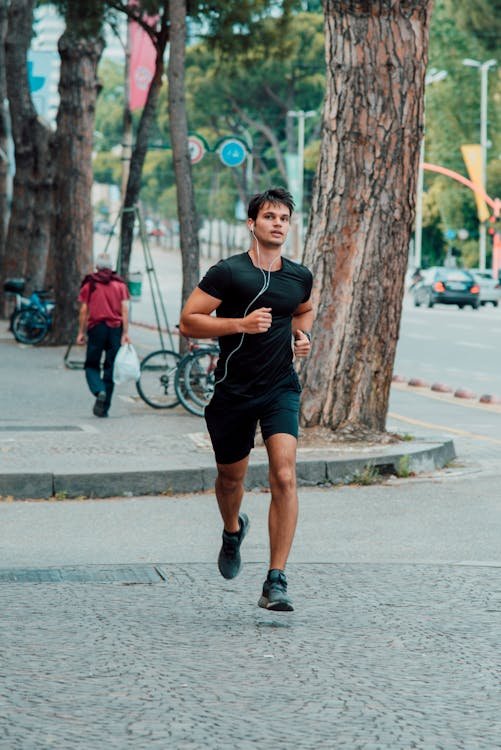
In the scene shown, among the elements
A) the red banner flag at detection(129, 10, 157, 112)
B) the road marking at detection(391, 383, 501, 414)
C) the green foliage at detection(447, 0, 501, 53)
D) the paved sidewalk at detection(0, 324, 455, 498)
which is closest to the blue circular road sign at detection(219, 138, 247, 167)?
the red banner flag at detection(129, 10, 157, 112)

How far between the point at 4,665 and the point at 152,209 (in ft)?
425

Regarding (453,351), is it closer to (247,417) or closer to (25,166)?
(25,166)

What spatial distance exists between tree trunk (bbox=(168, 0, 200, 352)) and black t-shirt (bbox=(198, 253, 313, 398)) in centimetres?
1055

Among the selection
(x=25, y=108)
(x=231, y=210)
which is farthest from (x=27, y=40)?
(x=231, y=210)

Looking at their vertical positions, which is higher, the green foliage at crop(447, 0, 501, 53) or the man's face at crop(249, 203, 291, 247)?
the green foliage at crop(447, 0, 501, 53)

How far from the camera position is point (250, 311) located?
6.92 metres

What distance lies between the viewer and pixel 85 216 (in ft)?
88.4

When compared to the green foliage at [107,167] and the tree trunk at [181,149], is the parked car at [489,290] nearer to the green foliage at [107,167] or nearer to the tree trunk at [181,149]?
the tree trunk at [181,149]

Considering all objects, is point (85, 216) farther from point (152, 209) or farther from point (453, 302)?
point (152, 209)

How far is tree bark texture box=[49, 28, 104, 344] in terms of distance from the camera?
2670 cm

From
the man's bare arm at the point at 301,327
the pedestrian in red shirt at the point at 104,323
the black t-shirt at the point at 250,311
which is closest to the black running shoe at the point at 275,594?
the black t-shirt at the point at 250,311

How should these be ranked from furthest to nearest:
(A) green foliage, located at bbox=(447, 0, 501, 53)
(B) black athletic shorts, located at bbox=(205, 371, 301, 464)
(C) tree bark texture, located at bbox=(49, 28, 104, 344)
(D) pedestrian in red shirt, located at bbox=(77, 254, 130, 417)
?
(A) green foliage, located at bbox=(447, 0, 501, 53), (C) tree bark texture, located at bbox=(49, 28, 104, 344), (D) pedestrian in red shirt, located at bbox=(77, 254, 130, 417), (B) black athletic shorts, located at bbox=(205, 371, 301, 464)

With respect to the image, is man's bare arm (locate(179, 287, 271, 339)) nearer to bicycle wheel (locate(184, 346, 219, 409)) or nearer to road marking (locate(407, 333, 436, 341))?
bicycle wheel (locate(184, 346, 219, 409))

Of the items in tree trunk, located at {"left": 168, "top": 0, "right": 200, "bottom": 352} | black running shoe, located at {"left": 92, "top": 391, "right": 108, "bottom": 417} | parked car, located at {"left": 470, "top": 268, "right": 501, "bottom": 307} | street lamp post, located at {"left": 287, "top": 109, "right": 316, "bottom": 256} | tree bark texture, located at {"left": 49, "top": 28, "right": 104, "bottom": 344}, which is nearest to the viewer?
black running shoe, located at {"left": 92, "top": 391, "right": 108, "bottom": 417}
